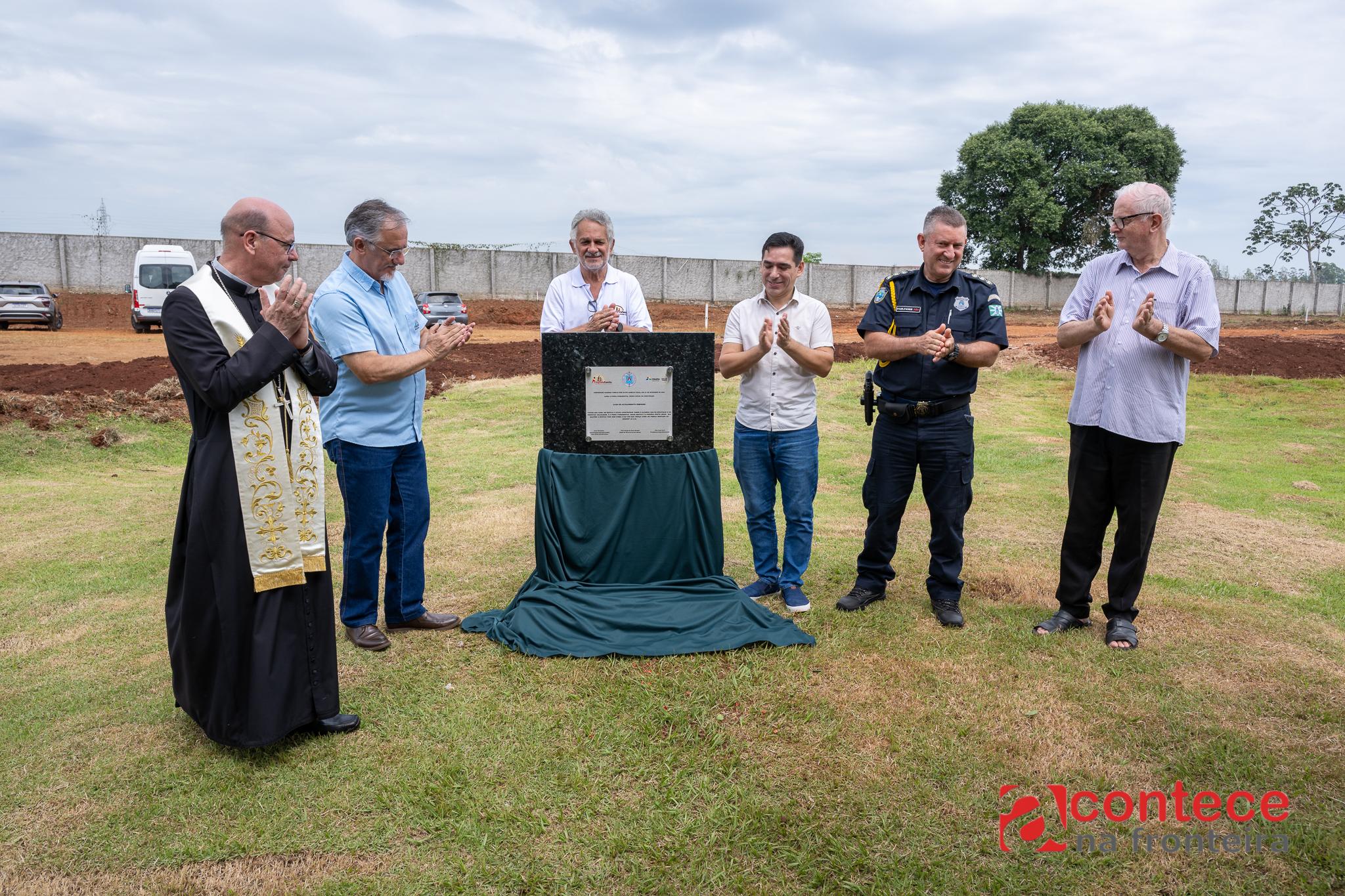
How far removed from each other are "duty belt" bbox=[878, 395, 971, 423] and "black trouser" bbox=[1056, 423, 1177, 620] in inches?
21.6

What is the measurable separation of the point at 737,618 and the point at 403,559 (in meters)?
1.68

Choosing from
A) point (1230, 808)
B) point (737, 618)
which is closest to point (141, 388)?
point (737, 618)

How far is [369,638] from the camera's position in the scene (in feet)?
13.3

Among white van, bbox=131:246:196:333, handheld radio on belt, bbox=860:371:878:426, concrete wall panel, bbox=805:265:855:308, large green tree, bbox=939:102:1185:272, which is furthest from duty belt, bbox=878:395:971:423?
large green tree, bbox=939:102:1185:272

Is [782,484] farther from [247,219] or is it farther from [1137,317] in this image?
[247,219]

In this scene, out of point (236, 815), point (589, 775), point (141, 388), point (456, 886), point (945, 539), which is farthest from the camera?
point (141, 388)

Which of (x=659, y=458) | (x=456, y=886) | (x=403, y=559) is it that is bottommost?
(x=456, y=886)

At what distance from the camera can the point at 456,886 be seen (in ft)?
8.27

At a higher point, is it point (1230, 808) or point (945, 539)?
point (945, 539)

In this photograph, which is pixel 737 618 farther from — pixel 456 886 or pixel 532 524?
pixel 532 524

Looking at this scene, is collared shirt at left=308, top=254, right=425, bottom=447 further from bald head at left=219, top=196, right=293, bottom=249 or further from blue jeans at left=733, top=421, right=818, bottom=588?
blue jeans at left=733, top=421, right=818, bottom=588

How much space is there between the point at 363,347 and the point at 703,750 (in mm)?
2250

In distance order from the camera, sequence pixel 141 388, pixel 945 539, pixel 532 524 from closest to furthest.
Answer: pixel 945 539 < pixel 532 524 < pixel 141 388
